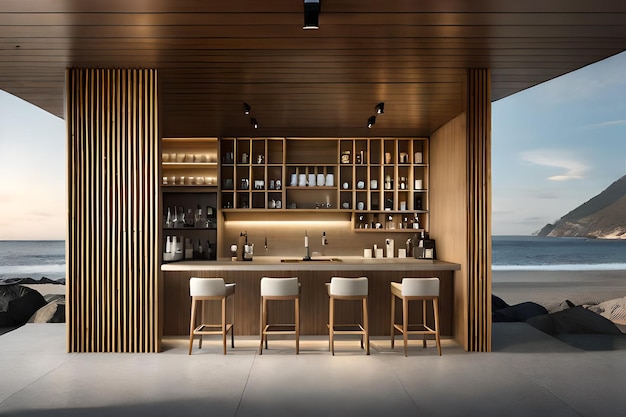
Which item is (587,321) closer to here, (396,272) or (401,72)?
(396,272)

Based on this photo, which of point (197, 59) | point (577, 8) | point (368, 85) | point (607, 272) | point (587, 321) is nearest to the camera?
point (577, 8)

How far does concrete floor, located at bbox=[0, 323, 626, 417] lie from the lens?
3.92m

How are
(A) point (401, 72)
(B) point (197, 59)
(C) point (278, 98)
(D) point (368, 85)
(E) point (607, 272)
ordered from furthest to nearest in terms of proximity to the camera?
(E) point (607, 272) → (C) point (278, 98) → (D) point (368, 85) → (A) point (401, 72) → (B) point (197, 59)

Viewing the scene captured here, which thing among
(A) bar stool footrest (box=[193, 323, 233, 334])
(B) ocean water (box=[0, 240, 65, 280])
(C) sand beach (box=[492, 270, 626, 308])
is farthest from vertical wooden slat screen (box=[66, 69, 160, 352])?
(B) ocean water (box=[0, 240, 65, 280])

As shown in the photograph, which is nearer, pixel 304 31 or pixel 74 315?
pixel 304 31

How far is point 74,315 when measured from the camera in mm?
5562

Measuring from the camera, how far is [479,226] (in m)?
5.73

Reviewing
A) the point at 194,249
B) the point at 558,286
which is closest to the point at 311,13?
the point at 194,249

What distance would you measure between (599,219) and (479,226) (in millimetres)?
19658

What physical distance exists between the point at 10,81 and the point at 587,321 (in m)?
8.02

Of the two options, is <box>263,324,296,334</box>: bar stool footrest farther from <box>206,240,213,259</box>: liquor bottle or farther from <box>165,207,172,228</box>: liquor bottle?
<box>165,207,172,228</box>: liquor bottle

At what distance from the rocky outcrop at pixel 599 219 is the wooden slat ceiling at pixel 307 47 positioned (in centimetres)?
1670

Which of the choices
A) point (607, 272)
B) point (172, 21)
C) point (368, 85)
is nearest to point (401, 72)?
point (368, 85)

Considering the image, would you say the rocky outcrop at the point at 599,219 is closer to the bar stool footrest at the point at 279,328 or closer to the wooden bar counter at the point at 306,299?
the wooden bar counter at the point at 306,299
